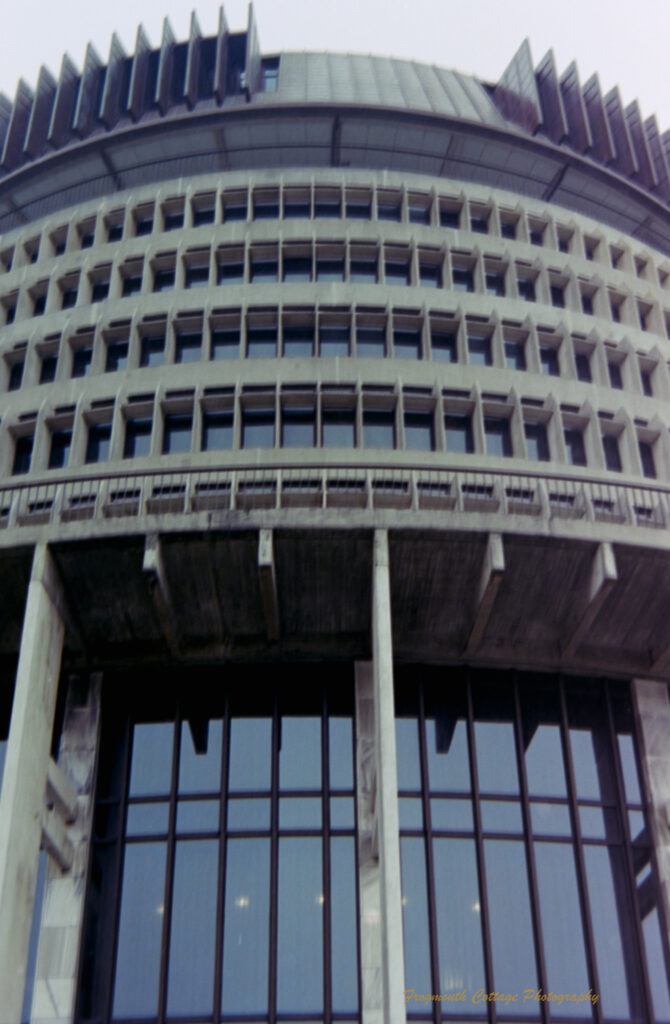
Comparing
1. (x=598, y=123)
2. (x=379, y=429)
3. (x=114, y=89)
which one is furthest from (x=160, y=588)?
(x=598, y=123)

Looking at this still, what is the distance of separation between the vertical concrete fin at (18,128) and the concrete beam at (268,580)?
25.5 m

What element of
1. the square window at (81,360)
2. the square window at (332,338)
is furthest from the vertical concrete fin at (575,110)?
the square window at (81,360)

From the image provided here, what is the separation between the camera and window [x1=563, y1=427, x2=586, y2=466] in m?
28.9

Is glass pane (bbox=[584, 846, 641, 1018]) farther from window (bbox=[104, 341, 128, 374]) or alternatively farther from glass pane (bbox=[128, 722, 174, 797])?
window (bbox=[104, 341, 128, 374])

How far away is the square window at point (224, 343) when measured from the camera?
99.0 feet

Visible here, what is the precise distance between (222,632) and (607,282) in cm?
1714

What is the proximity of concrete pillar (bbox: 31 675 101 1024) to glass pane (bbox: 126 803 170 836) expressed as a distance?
33.6 inches

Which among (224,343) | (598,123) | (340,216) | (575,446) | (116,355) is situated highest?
(598,123)

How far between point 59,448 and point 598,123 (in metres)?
25.2

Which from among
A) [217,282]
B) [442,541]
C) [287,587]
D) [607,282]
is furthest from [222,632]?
[607,282]

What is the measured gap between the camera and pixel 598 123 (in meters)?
40.9

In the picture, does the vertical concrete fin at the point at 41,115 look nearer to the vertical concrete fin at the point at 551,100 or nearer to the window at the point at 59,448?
the window at the point at 59,448

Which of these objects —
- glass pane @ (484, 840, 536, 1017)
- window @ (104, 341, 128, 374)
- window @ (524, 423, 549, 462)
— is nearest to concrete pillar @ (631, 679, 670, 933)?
glass pane @ (484, 840, 536, 1017)

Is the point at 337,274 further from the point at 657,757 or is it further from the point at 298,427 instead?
the point at 657,757
